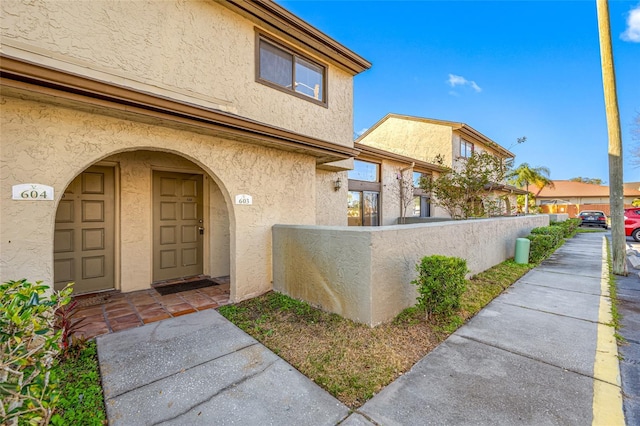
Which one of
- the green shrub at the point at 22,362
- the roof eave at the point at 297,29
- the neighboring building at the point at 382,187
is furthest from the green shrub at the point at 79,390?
the neighboring building at the point at 382,187

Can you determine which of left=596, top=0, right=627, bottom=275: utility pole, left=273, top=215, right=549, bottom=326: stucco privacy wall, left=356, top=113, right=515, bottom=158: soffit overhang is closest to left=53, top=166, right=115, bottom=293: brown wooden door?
left=273, top=215, right=549, bottom=326: stucco privacy wall

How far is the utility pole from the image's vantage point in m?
7.05

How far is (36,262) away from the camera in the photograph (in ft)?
11.3

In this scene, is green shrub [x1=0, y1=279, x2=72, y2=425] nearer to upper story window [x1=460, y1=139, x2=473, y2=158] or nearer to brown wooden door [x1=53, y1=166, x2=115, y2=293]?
brown wooden door [x1=53, y1=166, x2=115, y2=293]

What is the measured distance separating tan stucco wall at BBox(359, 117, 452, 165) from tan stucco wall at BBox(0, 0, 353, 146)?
12158 mm

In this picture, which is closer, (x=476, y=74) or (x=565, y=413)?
(x=565, y=413)

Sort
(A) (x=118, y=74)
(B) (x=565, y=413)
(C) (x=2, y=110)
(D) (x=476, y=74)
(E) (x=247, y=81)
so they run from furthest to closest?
(D) (x=476, y=74) < (E) (x=247, y=81) < (A) (x=118, y=74) < (C) (x=2, y=110) < (B) (x=565, y=413)

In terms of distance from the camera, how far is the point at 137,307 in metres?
4.98

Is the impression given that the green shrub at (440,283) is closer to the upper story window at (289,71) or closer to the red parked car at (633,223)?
the upper story window at (289,71)

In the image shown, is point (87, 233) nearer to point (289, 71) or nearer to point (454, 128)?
point (289, 71)

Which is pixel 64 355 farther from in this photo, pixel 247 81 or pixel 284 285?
pixel 247 81

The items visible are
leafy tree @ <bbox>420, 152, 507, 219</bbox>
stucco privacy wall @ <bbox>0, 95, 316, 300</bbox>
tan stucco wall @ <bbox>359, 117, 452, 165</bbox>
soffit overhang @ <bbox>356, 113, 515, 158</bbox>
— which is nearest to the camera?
stucco privacy wall @ <bbox>0, 95, 316, 300</bbox>

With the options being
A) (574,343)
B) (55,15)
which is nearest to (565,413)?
(574,343)

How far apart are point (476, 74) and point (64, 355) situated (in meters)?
21.8
